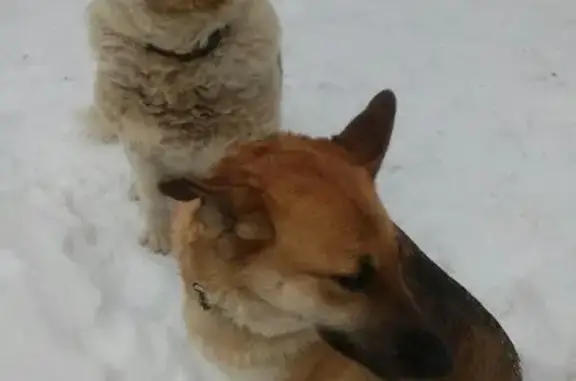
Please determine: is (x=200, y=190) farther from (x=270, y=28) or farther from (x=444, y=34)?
(x=444, y=34)

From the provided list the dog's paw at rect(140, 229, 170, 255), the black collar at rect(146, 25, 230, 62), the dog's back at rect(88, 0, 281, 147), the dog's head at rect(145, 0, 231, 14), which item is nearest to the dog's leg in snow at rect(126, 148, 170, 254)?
the dog's paw at rect(140, 229, 170, 255)

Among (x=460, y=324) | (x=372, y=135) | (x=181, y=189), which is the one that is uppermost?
(x=181, y=189)

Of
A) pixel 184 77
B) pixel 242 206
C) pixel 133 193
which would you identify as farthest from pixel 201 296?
pixel 133 193

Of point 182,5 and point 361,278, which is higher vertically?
point 182,5

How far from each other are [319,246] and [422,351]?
0.35 meters

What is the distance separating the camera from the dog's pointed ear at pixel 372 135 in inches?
80.4

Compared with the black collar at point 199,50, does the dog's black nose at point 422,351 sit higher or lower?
lower

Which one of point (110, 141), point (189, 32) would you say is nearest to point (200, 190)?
point (189, 32)

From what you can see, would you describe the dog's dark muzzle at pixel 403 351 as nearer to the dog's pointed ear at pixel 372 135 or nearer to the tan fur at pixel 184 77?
the dog's pointed ear at pixel 372 135

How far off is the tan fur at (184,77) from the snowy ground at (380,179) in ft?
1.42

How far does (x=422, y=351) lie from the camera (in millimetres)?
1984

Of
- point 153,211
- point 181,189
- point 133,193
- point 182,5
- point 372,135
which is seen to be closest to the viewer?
point 181,189

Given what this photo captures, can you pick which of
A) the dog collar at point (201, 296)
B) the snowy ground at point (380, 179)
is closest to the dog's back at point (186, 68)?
the snowy ground at point (380, 179)

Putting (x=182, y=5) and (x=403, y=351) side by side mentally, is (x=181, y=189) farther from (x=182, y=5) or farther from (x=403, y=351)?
(x=182, y=5)
